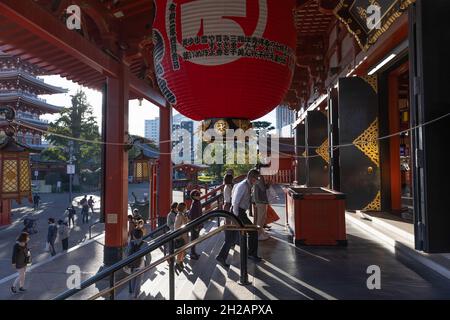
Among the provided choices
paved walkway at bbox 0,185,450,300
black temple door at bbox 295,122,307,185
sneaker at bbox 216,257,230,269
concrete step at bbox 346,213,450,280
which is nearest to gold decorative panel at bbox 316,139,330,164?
black temple door at bbox 295,122,307,185

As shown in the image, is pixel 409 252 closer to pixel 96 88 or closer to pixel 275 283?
pixel 275 283

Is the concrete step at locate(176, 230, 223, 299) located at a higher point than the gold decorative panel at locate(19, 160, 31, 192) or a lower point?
lower

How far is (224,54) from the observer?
2.85 metres

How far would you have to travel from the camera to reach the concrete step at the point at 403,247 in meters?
4.00

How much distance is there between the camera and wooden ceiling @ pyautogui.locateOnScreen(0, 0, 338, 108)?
6059mm

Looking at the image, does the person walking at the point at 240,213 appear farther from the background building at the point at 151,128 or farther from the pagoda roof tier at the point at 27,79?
the background building at the point at 151,128

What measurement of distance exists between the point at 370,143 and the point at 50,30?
6.91 metres

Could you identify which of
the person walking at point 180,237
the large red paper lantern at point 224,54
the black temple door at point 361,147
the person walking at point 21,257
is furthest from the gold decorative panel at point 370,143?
the person walking at point 21,257

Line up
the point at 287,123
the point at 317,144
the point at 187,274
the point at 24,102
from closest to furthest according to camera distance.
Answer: the point at 187,274 < the point at 317,144 < the point at 24,102 < the point at 287,123

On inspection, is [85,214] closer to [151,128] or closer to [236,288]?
[236,288]

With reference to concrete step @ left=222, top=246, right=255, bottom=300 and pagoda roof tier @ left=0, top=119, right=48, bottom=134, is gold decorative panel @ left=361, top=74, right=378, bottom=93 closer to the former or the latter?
concrete step @ left=222, top=246, right=255, bottom=300

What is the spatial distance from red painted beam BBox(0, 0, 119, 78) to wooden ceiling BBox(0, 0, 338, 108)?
11cm

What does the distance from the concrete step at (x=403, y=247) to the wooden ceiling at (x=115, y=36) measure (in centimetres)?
394

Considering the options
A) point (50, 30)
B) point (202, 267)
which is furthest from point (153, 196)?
point (50, 30)
